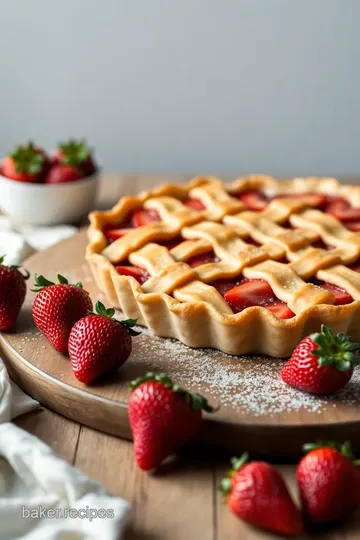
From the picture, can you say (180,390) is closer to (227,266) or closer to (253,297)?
(253,297)

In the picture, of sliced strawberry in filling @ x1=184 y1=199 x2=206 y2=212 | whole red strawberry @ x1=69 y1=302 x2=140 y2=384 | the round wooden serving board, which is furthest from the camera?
sliced strawberry in filling @ x1=184 y1=199 x2=206 y2=212

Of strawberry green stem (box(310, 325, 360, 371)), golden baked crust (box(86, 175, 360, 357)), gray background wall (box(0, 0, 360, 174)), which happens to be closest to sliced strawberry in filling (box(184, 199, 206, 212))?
golden baked crust (box(86, 175, 360, 357))

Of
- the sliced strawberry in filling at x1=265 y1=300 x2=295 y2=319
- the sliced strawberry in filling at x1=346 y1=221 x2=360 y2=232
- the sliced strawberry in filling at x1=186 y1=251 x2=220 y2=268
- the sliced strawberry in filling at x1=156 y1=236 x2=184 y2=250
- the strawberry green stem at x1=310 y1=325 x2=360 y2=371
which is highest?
the strawberry green stem at x1=310 y1=325 x2=360 y2=371

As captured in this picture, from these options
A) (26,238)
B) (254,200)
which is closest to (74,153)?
(26,238)

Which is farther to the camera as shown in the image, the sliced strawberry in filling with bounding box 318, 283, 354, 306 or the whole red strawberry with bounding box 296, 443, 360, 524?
the sliced strawberry in filling with bounding box 318, 283, 354, 306

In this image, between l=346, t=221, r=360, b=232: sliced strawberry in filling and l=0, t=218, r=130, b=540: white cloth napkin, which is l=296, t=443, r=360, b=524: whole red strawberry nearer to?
l=0, t=218, r=130, b=540: white cloth napkin

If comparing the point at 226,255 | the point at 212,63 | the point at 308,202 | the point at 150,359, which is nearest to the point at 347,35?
the point at 212,63
